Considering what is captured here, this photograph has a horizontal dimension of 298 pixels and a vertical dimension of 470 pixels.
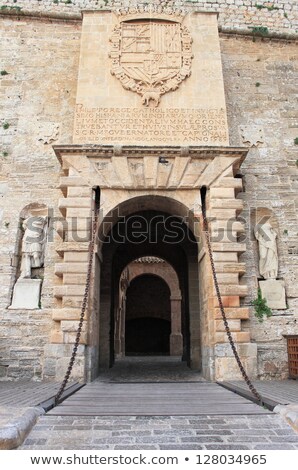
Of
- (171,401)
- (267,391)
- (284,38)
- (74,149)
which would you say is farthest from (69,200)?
(284,38)

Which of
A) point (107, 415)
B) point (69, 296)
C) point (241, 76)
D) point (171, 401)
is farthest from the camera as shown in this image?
point (241, 76)

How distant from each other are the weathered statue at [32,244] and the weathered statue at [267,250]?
4.28m

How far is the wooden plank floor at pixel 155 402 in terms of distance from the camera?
3.86 m

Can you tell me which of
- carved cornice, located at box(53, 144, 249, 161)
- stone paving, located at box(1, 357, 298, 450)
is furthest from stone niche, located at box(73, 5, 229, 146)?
stone paving, located at box(1, 357, 298, 450)

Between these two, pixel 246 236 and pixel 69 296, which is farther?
pixel 246 236

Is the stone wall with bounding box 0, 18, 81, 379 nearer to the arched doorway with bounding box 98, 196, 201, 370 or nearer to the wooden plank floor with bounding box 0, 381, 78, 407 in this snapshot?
the wooden plank floor with bounding box 0, 381, 78, 407

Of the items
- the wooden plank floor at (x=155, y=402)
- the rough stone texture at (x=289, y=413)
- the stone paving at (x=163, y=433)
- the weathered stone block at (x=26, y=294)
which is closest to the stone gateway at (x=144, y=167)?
the weathered stone block at (x=26, y=294)

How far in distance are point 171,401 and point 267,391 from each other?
1.41 metres

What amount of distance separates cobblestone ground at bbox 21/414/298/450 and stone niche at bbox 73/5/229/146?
541 cm

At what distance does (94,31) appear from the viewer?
28.4 feet

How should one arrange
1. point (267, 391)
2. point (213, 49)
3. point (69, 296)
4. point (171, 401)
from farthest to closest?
point (213, 49), point (69, 296), point (267, 391), point (171, 401)

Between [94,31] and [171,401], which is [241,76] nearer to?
[94,31]

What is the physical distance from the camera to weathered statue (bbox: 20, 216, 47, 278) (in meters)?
7.59

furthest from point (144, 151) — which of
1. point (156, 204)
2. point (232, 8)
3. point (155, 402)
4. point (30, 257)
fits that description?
point (232, 8)
